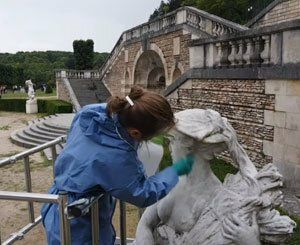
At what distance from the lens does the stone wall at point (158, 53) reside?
50.7ft

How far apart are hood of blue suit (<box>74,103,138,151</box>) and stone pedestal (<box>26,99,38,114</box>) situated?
24.7 meters

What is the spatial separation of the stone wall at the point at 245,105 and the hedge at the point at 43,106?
13.0 m

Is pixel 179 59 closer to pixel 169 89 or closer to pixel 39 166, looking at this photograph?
pixel 169 89

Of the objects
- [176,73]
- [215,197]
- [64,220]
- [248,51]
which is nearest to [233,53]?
[248,51]

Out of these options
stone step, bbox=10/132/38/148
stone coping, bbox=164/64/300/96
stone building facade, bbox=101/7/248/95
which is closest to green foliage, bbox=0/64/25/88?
stone building facade, bbox=101/7/248/95

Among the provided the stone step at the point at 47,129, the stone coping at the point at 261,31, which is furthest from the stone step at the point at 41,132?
the stone coping at the point at 261,31

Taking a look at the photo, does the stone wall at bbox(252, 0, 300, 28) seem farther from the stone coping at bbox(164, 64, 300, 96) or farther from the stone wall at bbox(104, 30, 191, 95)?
the stone coping at bbox(164, 64, 300, 96)

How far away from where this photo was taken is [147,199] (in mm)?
1911

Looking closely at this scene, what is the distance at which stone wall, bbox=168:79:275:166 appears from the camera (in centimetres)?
768

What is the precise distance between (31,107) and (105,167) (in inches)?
984

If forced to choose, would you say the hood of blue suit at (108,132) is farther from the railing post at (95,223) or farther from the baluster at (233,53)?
the baluster at (233,53)

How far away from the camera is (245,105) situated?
8.30 meters

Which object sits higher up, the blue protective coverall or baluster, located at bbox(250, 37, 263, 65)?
baluster, located at bbox(250, 37, 263, 65)

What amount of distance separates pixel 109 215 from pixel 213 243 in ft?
2.02
